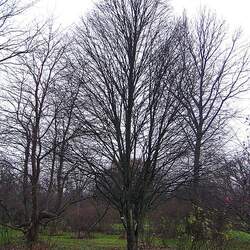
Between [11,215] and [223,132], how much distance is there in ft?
28.6

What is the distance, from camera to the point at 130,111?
9070 millimetres

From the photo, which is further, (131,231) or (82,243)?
(82,243)

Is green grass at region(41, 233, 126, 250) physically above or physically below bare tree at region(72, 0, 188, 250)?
below

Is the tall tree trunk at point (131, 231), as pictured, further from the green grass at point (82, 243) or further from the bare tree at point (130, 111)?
the green grass at point (82, 243)

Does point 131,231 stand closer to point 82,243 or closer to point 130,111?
point 130,111

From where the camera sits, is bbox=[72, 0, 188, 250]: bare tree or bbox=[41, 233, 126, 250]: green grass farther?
bbox=[41, 233, 126, 250]: green grass

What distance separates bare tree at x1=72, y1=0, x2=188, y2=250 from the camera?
360 inches

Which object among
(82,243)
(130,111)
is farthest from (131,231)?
(82,243)

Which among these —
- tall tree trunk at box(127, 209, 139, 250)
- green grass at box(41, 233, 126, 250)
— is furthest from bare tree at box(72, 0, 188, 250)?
green grass at box(41, 233, 126, 250)

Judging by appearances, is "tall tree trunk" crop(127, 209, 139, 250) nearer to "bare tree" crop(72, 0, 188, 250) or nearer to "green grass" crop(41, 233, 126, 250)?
"bare tree" crop(72, 0, 188, 250)

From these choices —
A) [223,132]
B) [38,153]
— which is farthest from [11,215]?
[223,132]

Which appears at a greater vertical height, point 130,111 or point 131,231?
point 130,111

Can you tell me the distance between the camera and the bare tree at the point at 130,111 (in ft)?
30.0

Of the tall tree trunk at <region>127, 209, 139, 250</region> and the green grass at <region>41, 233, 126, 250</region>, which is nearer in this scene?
the tall tree trunk at <region>127, 209, 139, 250</region>
